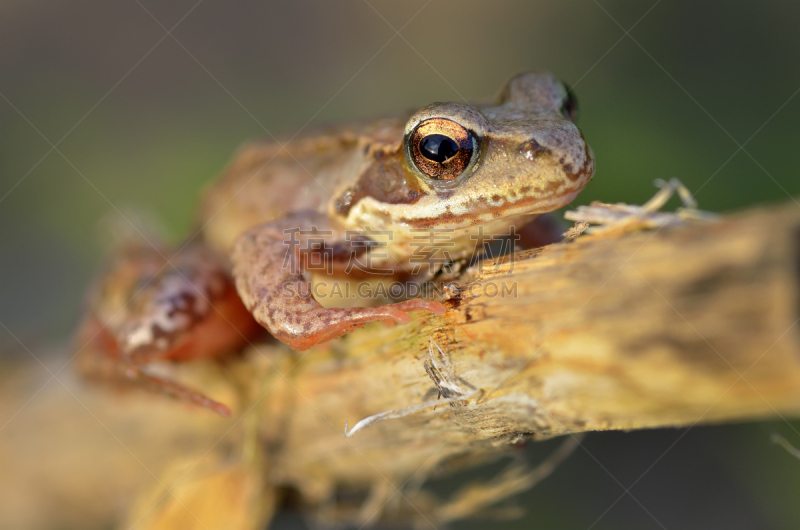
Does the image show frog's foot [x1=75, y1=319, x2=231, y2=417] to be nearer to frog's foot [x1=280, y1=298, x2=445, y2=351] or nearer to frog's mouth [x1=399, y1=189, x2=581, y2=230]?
frog's foot [x1=280, y1=298, x2=445, y2=351]

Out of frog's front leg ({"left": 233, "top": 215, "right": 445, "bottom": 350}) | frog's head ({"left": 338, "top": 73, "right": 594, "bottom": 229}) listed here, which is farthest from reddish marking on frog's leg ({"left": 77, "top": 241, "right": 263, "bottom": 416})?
frog's head ({"left": 338, "top": 73, "right": 594, "bottom": 229})

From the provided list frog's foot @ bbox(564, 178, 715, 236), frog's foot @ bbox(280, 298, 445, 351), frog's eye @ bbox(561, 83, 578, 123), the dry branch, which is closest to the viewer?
the dry branch

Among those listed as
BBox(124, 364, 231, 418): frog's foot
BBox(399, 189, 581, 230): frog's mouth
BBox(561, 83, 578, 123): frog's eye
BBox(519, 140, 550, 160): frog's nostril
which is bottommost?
BBox(124, 364, 231, 418): frog's foot

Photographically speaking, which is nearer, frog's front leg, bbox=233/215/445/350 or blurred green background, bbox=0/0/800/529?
frog's front leg, bbox=233/215/445/350

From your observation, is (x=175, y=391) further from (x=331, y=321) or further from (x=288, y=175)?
(x=288, y=175)

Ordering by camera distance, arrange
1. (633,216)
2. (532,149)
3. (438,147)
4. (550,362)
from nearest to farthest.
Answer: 1. (550,362)
2. (633,216)
3. (532,149)
4. (438,147)

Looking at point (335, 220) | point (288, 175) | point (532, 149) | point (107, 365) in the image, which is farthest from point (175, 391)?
point (532, 149)

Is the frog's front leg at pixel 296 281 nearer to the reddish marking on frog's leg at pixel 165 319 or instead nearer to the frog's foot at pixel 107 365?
the reddish marking on frog's leg at pixel 165 319
